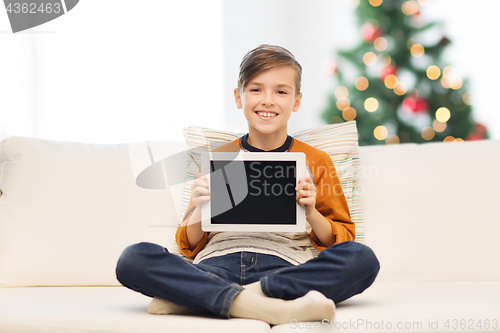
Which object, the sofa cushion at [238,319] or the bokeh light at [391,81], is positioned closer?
the sofa cushion at [238,319]

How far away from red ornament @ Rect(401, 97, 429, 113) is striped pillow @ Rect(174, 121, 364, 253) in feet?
4.32

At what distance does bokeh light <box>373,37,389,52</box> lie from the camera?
2582 millimetres

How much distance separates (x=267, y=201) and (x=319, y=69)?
2053mm

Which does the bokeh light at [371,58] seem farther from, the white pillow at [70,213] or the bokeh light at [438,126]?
the white pillow at [70,213]

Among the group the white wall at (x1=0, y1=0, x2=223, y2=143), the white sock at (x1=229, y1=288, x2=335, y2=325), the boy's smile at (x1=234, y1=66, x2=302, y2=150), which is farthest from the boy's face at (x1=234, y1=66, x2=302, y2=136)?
the white wall at (x1=0, y1=0, x2=223, y2=143)

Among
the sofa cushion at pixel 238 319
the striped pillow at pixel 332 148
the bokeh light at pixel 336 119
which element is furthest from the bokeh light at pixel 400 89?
the sofa cushion at pixel 238 319

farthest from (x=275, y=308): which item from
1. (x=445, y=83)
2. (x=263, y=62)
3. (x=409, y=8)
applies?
(x=409, y=8)

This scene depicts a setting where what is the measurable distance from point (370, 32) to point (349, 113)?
0.51 meters

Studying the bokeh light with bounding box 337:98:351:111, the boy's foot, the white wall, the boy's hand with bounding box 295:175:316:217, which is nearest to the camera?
the boy's foot

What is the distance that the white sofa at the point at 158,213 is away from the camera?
1226 millimetres

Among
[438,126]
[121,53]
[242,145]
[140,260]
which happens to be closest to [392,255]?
[242,145]

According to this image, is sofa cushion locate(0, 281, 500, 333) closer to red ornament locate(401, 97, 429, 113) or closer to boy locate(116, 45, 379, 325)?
boy locate(116, 45, 379, 325)

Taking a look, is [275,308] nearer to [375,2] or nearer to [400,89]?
[400,89]

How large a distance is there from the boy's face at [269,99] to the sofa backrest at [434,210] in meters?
0.36
